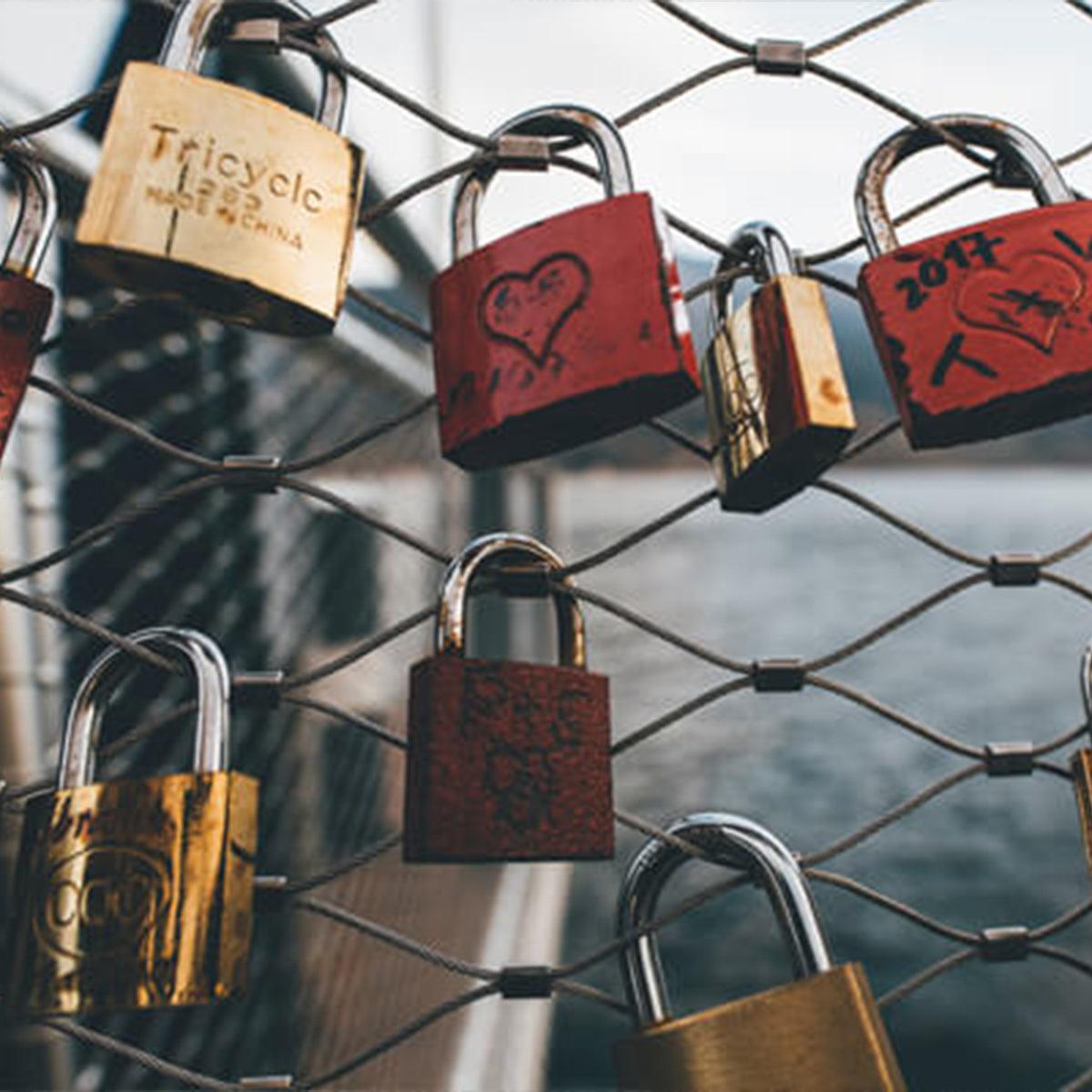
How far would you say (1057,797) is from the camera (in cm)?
380

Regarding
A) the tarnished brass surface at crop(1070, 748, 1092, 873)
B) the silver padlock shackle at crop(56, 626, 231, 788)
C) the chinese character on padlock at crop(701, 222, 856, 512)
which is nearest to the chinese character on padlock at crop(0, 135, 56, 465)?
the silver padlock shackle at crop(56, 626, 231, 788)

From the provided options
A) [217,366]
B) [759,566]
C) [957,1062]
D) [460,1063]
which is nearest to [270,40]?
[217,366]

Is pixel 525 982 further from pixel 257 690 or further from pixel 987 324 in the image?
pixel 987 324

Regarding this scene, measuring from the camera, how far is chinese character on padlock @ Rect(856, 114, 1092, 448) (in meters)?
0.39

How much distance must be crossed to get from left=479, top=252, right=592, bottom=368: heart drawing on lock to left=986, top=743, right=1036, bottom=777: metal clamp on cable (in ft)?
1.02

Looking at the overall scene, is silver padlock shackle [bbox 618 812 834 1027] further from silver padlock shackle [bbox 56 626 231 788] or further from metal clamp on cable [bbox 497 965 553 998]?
silver padlock shackle [bbox 56 626 231 788]

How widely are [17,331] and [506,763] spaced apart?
238 mm

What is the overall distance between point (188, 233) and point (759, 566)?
13.7 m

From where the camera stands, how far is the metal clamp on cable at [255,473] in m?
0.49

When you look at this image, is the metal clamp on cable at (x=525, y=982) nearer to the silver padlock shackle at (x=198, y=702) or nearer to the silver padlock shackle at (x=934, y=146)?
the silver padlock shackle at (x=198, y=702)

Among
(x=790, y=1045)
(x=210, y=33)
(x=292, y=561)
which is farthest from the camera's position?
(x=292, y=561)

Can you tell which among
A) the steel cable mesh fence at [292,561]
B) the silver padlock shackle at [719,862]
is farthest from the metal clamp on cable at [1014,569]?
the silver padlock shackle at [719,862]

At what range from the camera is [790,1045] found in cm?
34

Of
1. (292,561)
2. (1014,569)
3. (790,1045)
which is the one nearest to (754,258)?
(1014,569)
